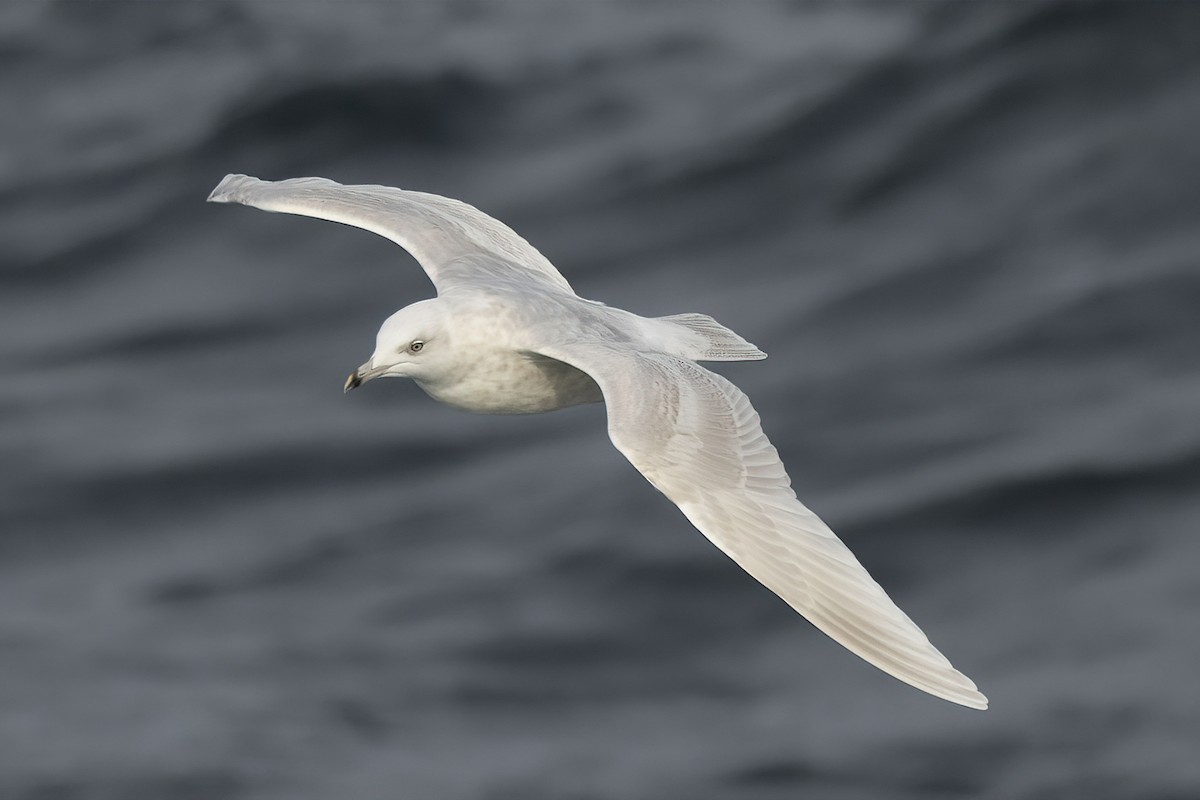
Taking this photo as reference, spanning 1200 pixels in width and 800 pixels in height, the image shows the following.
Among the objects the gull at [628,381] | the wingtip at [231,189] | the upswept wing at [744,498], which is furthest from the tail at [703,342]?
the wingtip at [231,189]

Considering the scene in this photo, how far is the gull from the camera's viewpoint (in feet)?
25.1

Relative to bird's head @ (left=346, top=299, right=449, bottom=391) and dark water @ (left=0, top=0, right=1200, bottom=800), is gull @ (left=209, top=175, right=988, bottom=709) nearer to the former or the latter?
bird's head @ (left=346, top=299, right=449, bottom=391)

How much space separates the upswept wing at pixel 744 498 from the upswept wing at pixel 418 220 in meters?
1.36

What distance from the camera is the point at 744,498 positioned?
316 inches

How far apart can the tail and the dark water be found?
4.60 m

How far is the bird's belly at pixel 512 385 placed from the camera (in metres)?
8.82

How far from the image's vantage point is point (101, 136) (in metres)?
18.9

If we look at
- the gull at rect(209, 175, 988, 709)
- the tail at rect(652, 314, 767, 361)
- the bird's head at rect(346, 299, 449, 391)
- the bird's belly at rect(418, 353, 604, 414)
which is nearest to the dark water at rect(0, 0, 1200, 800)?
the tail at rect(652, 314, 767, 361)

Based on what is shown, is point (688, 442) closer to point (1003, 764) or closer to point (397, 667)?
point (1003, 764)

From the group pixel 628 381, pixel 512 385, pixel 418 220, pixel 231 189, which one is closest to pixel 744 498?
pixel 628 381

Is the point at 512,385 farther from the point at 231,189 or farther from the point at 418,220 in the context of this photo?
the point at 231,189

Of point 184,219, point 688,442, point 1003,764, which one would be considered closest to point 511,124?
point 184,219

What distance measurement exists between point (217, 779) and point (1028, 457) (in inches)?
242

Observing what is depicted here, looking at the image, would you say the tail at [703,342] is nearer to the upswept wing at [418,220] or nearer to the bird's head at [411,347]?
the upswept wing at [418,220]
